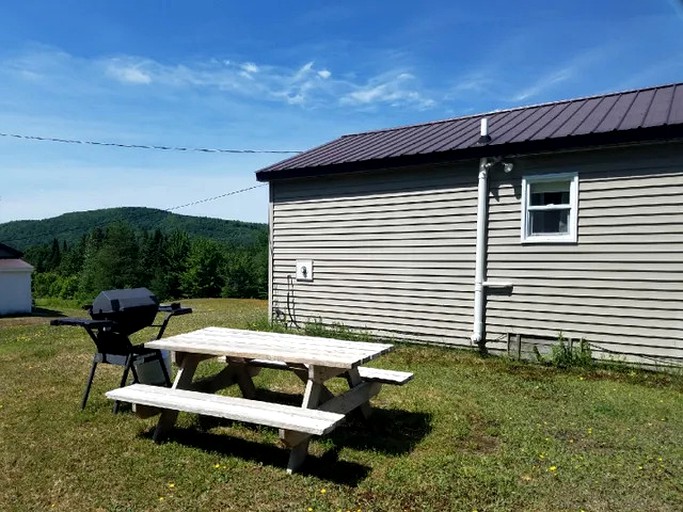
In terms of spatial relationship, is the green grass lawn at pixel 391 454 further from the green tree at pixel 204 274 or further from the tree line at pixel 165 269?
the green tree at pixel 204 274

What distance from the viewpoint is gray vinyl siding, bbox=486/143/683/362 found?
6422mm

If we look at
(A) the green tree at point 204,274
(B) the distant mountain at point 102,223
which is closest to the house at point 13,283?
(A) the green tree at point 204,274

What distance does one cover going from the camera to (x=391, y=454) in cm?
386

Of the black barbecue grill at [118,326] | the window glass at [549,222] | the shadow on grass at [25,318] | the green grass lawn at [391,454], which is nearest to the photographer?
the green grass lawn at [391,454]

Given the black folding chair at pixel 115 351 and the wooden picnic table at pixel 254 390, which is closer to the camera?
the wooden picnic table at pixel 254 390

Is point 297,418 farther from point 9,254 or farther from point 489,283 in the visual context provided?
point 9,254

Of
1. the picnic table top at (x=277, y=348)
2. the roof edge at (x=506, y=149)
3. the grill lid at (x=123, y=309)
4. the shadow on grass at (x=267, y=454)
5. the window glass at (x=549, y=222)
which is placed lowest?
the shadow on grass at (x=267, y=454)

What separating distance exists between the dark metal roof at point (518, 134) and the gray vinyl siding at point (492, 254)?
0.26 meters

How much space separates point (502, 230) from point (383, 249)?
205 centimetres

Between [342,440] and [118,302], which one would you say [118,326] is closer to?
[118,302]

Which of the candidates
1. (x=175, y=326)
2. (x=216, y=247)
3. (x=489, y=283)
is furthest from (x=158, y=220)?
(x=489, y=283)

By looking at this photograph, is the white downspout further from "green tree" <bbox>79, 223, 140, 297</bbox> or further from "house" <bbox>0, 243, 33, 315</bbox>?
"green tree" <bbox>79, 223, 140, 297</bbox>

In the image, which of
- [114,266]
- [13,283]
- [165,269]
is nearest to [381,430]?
[13,283]

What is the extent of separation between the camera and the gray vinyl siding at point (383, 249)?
7.94 metres
